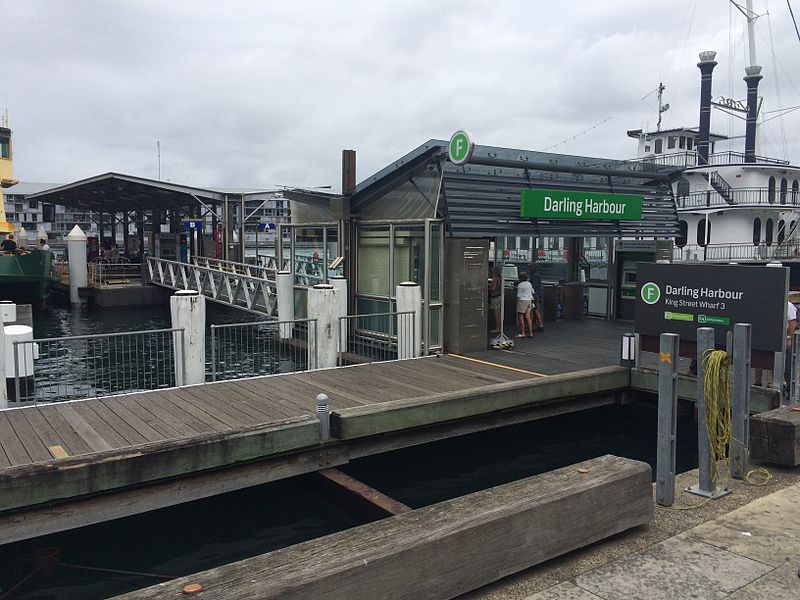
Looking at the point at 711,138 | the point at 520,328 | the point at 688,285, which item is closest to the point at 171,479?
the point at 688,285

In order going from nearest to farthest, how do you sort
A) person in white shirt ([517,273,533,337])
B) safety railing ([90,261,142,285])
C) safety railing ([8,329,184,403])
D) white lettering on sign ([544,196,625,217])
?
safety railing ([8,329,184,403]), white lettering on sign ([544,196,625,217]), person in white shirt ([517,273,533,337]), safety railing ([90,261,142,285])

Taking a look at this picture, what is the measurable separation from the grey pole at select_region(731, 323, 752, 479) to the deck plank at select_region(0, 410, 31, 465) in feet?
22.8

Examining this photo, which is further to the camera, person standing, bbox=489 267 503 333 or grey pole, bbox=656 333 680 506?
person standing, bbox=489 267 503 333

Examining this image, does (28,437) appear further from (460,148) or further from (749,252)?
(749,252)

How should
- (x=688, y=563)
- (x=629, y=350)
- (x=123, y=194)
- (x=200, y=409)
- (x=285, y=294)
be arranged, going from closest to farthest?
1. (x=688, y=563)
2. (x=200, y=409)
3. (x=629, y=350)
4. (x=285, y=294)
5. (x=123, y=194)

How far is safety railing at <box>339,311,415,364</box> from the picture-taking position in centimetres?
1233

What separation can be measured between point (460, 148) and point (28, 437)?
7.71m

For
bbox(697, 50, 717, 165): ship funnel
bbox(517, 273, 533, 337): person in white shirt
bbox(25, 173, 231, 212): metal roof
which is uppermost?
bbox(697, 50, 717, 165): ship funnel

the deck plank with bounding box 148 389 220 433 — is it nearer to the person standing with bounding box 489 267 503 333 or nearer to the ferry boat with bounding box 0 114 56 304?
the person standing with bounding box 489 267 503 333

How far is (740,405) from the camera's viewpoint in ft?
21.5

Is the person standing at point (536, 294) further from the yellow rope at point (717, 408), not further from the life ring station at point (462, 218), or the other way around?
the yellow rope at point (717, 408)

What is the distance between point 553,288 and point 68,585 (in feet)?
45.2

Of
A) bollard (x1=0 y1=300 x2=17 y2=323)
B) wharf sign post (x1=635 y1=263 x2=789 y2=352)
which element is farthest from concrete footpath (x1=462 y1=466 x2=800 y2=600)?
bollard (x1=0 y1=300 x2=17 y2=323)

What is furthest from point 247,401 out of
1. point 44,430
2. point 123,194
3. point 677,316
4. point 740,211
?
point 740,211
